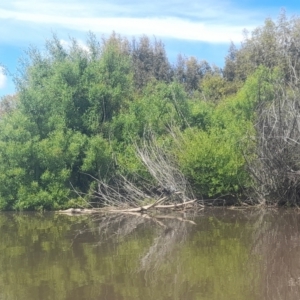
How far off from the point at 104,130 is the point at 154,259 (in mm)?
13577

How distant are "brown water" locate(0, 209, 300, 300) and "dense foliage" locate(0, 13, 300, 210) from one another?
326 cm

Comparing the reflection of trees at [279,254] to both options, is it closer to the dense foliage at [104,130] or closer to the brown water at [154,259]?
the brown water at [154,259]

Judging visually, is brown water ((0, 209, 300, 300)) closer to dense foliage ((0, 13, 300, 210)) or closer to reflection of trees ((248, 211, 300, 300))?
reflection of trees ((248, 211, 300, 300))

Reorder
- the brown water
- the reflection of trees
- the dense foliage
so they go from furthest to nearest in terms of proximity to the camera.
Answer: the dense foliage → the brown water → the reflection of trees

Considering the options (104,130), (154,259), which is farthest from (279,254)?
(104,130)

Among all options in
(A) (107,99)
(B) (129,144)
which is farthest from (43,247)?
(A) (107,99)

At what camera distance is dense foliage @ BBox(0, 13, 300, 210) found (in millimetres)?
19500

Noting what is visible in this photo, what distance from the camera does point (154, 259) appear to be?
10.6m

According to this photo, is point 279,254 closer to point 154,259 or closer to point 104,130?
point 154,259

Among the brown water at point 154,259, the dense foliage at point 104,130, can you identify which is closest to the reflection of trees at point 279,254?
the brown water at point 154,259

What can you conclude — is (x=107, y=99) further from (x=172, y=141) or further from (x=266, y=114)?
(x=266, y=114)

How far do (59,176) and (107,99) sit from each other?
16.9 ft

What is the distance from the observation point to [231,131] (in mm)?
20859

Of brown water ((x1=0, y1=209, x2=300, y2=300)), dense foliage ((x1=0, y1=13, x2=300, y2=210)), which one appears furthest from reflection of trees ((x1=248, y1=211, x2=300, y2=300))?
dense foliage ((x1=0, y1=13, x2=300, y2=210))
